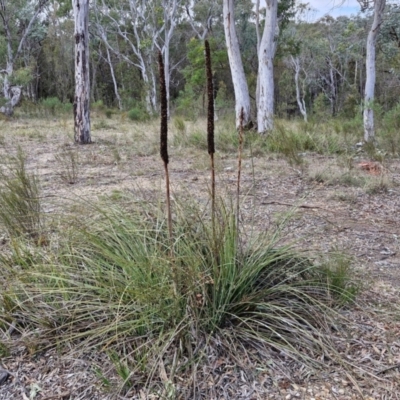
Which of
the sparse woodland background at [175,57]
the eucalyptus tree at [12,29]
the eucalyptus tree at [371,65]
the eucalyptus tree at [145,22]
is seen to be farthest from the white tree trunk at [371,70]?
the eucalyptus tree at [12,29]

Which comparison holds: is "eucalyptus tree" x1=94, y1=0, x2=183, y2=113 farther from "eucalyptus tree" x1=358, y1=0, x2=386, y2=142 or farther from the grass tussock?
the grass tussock

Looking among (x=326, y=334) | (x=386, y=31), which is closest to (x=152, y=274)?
(x=326, y=334)

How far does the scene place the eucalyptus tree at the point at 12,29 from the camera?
61.8ft

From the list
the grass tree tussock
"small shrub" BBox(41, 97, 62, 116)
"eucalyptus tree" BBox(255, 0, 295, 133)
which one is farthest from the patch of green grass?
"small shrub" BBox(41, 97, 62, 116)

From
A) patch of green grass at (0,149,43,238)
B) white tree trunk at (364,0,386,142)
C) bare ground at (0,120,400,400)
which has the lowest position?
bare ground at (0,120,400,400)

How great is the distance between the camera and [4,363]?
179cm

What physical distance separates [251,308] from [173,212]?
815mm

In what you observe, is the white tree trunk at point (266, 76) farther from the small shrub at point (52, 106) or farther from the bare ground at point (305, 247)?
the small shrub at point (52, 106)

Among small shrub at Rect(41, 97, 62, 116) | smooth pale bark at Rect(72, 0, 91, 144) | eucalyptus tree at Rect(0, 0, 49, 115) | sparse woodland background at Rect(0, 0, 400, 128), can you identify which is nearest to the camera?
smooth pale bark at Rect(72, 0, 91, 144)

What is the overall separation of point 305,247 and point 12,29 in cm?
2381

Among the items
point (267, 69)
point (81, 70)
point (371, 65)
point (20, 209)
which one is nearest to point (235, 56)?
point (267, 69)

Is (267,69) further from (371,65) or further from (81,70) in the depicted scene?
(81,70)

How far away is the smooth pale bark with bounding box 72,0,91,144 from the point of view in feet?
31.3

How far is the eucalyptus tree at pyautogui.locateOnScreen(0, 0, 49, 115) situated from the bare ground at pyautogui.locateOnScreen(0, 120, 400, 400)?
14.1m
